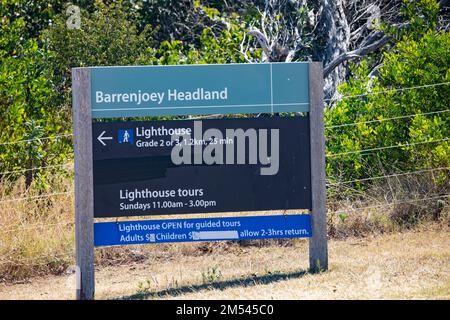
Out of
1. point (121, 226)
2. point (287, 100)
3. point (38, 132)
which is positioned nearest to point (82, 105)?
point (121, 226)

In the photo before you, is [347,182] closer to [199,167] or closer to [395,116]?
[395,116]

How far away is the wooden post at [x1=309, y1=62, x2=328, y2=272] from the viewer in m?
7.79

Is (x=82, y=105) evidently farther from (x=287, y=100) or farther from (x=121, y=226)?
(x=287, y=100)

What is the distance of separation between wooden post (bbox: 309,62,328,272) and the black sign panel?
0.09 metres

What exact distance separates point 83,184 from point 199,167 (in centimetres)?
107

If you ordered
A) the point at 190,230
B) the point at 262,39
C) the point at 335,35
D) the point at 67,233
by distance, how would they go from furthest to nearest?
the point at 335,35 < the point at 262,39 < the point at 67,233 < the point at 190,230

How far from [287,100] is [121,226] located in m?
1.95

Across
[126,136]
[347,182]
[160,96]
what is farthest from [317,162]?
[347,182]

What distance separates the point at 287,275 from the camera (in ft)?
25.9

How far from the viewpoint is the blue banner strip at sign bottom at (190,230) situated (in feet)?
24.7

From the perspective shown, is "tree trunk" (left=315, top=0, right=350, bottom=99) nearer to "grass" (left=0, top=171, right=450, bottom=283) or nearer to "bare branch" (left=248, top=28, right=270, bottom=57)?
"bare branch" (left=248, top=28, right=270, bottom=57)

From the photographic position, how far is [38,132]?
36.2ft

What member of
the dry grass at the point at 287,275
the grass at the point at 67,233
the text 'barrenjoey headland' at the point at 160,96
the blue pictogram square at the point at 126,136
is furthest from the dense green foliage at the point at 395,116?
the blue pictogram square at the point at 126,136

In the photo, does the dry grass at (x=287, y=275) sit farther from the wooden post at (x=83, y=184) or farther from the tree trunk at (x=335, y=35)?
the tree trunk at (x=335, y=35)
